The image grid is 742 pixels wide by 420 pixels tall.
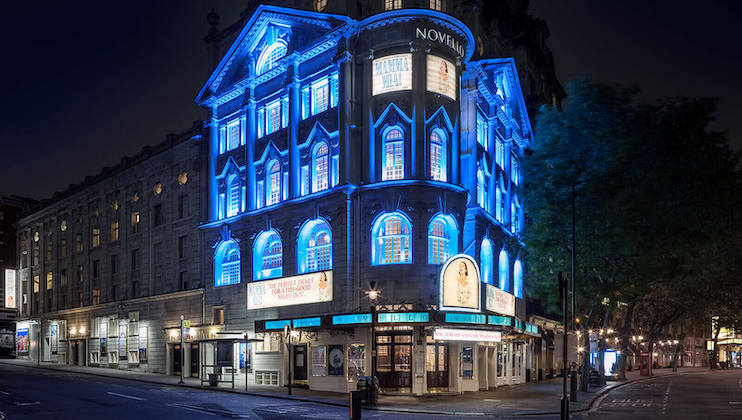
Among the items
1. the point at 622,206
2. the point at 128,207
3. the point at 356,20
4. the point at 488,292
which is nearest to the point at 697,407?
the point at 622,206

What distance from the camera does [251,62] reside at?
45.5 m

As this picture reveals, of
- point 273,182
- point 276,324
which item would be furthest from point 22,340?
point 276,324

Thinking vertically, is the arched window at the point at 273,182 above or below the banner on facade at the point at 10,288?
above

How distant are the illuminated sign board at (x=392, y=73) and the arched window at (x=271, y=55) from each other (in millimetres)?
8262

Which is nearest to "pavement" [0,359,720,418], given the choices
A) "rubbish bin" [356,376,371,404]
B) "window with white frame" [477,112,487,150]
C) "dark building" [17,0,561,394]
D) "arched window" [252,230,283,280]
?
"rubbish bin" [356,376,371,404]

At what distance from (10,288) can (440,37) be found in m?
66.6

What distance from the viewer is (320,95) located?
1612 inches

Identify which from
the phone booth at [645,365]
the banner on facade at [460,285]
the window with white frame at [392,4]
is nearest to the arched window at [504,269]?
the banner on facade at [460,285]

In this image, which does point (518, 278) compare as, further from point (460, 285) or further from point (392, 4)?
point (392, 4)

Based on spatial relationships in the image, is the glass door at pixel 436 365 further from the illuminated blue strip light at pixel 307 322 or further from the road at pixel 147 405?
the road at pixel 147 405

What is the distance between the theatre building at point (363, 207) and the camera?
35688 mm

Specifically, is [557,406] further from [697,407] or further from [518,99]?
[518,99]

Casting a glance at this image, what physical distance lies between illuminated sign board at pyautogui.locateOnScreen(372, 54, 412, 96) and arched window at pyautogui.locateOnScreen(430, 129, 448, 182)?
9.71 ft

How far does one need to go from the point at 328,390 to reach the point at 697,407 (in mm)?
17879
